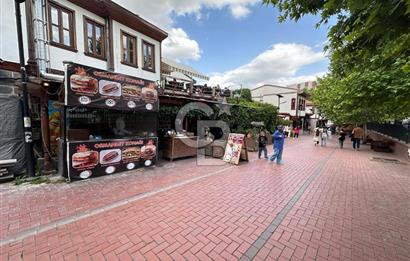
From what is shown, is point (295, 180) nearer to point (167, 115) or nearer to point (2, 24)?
point (167, 115)

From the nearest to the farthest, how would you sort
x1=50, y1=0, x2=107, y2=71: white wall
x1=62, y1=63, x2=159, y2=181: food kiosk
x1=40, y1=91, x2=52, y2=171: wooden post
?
1. x1=62, y1=63, x2=159, y2=181: food kiosk
2. x1=40, y1=91, x2=52, y2=171: wooden post
3. x1=50, y1=0, x2=107, y2=71: white wall

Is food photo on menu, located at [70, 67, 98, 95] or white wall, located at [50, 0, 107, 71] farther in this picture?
white wall, located at [50, 0, 107, 71]

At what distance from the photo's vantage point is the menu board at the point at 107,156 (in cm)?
529

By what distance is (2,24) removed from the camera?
19.9 feet

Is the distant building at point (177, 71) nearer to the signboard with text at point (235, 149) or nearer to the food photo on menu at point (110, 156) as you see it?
the signboard with text at point (235, 149)

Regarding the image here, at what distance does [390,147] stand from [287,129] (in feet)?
28.4

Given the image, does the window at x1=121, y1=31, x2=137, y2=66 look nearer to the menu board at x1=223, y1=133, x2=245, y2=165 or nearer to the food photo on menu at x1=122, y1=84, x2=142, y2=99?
the food photo on menu at x1=122, y1=84, x2=142, y2=99

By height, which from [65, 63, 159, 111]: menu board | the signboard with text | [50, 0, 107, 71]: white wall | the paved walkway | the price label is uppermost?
[50, 0, 107, 71]: white wall

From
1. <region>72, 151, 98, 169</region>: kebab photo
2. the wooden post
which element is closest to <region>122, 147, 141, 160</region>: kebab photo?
<region>72, 151, 98, 169</region>: kebab photo

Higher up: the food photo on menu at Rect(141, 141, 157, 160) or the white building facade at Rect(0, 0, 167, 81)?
the white building facade at Rect(0, 0, 167, 81)

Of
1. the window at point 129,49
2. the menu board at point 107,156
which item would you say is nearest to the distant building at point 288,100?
the window at point 129,49

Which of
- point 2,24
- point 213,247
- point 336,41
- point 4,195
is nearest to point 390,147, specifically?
point 336,41

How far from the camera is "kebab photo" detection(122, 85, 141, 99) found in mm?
6157

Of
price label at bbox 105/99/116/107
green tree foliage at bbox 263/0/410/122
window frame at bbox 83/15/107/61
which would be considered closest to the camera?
green tree foliage at bbox 263/0/410/122
